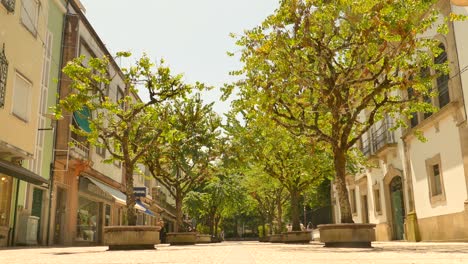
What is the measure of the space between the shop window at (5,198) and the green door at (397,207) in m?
18.5

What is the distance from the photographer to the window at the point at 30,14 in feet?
55.1

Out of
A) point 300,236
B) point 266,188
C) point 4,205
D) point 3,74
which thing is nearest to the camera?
point 3,74

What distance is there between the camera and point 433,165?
20438mm

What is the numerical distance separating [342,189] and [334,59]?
3653 millimetres

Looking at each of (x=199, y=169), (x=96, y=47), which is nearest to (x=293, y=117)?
(x=199, y=169)

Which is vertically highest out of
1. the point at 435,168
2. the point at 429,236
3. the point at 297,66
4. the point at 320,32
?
the point at 320,32

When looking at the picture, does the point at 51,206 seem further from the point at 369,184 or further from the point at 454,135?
the point at 369,184

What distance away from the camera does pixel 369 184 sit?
30.2m

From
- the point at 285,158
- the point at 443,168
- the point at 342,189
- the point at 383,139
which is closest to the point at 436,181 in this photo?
the point at 443,168

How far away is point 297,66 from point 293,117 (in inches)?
71.9

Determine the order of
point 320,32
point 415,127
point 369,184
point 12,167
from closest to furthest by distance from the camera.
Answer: point 320,32 → point 12,167 → point 415,127 → point 369,184

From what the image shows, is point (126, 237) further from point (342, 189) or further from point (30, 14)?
point (30, 14)

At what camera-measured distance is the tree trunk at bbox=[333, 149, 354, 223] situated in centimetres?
1294

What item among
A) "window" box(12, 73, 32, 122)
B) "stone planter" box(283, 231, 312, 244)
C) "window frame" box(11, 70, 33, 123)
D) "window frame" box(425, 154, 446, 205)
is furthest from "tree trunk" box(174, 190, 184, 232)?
"window frame" box(425, 154, 446, 205)
